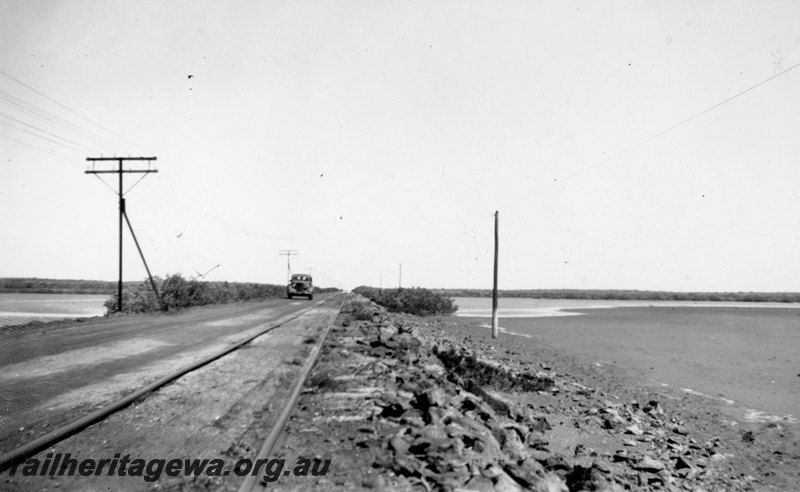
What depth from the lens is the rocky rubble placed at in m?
4.44

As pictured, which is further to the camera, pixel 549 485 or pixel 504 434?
pixel 504 434

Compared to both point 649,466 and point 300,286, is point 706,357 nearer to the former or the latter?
point 649,466

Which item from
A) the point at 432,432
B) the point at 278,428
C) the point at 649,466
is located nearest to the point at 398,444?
the point at 432,432

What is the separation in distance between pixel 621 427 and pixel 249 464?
726cm

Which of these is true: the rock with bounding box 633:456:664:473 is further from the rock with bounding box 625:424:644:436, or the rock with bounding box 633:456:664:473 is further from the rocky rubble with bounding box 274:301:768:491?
the rock with bounding box 625:424:644:436

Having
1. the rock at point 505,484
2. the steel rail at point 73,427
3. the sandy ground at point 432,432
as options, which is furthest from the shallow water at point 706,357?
the steel rail at point 73,427

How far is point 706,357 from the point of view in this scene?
18.9 m

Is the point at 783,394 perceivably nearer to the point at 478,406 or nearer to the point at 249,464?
the point at 478,406

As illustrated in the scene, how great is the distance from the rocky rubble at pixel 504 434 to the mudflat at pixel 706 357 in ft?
11.4

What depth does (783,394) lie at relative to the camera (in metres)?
12.6

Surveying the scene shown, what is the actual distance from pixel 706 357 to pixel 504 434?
56.2 ft

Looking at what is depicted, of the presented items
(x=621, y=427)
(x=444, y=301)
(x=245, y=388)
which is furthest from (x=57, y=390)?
(x=444, y=301)

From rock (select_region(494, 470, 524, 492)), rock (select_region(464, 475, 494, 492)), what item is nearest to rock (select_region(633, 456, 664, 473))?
rock (select_region(494, 470, 524, 492))

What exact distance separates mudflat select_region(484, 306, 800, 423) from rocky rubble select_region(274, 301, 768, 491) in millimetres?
3472
